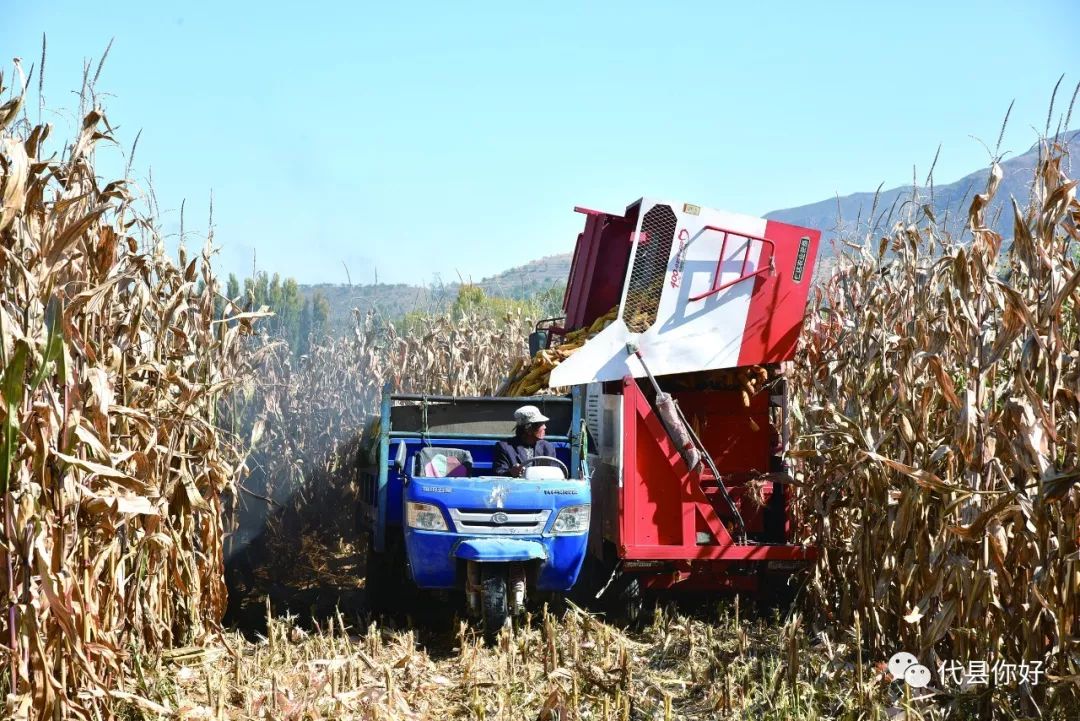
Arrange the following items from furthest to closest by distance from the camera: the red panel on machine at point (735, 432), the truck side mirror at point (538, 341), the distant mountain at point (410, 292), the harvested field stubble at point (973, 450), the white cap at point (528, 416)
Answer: the distant mountain at point (410, 292), the truck side mirror at point (538, 341), the red panel on machine at point (735, 432), the white cap at point (528, 416), the harvested field stubble at point (973, 450)

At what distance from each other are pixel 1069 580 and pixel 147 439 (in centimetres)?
406

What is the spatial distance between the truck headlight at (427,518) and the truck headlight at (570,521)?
28.0 inches

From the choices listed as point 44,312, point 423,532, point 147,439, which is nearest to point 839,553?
point 423,532

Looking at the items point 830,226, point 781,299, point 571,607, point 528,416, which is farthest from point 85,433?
point 830,226

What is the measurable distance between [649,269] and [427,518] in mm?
2330

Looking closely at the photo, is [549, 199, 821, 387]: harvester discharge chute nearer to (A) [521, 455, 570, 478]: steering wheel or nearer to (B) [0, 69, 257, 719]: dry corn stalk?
(A) [521, 455, 570, 478]: steering wheel

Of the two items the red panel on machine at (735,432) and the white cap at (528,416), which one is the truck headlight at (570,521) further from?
the red panel on machine at (735,432)

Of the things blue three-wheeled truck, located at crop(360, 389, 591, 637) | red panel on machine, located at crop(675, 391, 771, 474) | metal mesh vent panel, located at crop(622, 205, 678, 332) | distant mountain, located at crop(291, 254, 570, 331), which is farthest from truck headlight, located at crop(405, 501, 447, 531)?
distant mountain, located at crop(291, 254, 570, 331)

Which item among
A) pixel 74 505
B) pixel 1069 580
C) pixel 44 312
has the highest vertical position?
pixel 44 312

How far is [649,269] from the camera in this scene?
24.3 ft

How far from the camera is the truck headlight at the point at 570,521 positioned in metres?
6.69

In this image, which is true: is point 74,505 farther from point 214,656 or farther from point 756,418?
point 756,418

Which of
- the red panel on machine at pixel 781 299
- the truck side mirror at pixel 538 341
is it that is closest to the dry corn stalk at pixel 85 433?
the red panel on machine at pixel 781 299

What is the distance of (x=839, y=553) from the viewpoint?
667 centimetres
